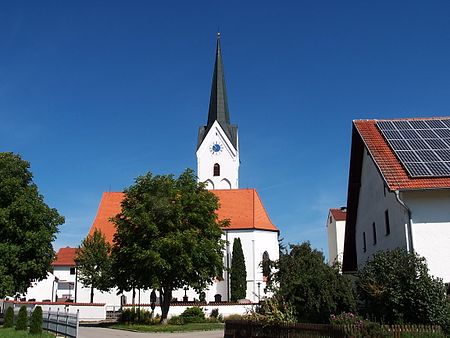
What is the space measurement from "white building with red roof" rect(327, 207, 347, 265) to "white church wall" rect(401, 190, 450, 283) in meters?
38.3

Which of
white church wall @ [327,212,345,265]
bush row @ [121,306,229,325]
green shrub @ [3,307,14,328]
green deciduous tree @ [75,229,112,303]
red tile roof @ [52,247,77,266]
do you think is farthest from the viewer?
red tile roof @ [52,247,77,266]

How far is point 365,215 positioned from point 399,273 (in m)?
9.26

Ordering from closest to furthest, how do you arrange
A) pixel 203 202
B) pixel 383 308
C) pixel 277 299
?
pixel 383 308 < pixel 277 299 < pixel 203 202

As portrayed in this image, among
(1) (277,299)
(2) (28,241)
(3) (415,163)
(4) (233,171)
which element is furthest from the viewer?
(4) (233,171)

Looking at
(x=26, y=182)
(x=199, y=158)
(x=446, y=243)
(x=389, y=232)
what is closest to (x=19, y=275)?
(x=26, y=182)

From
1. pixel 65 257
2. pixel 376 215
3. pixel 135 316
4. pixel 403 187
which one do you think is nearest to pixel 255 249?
pixel 135 316

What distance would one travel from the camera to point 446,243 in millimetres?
19516

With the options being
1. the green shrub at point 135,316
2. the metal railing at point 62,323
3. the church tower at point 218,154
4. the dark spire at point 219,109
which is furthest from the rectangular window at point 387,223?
the dark spire at point 219,109

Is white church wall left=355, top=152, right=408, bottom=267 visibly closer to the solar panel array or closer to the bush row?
the solar panel array

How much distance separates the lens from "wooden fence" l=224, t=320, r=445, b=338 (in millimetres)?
14234

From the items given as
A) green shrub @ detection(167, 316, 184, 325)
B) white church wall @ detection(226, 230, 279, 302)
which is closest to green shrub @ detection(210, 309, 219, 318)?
green shrub @ detection(167, 316, 184, 325)

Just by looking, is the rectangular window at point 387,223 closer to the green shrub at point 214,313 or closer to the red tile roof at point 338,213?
the green shrub at point 214,313

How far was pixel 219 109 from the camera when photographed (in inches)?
2899

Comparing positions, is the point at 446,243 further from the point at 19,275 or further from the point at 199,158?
the point at 199,158
